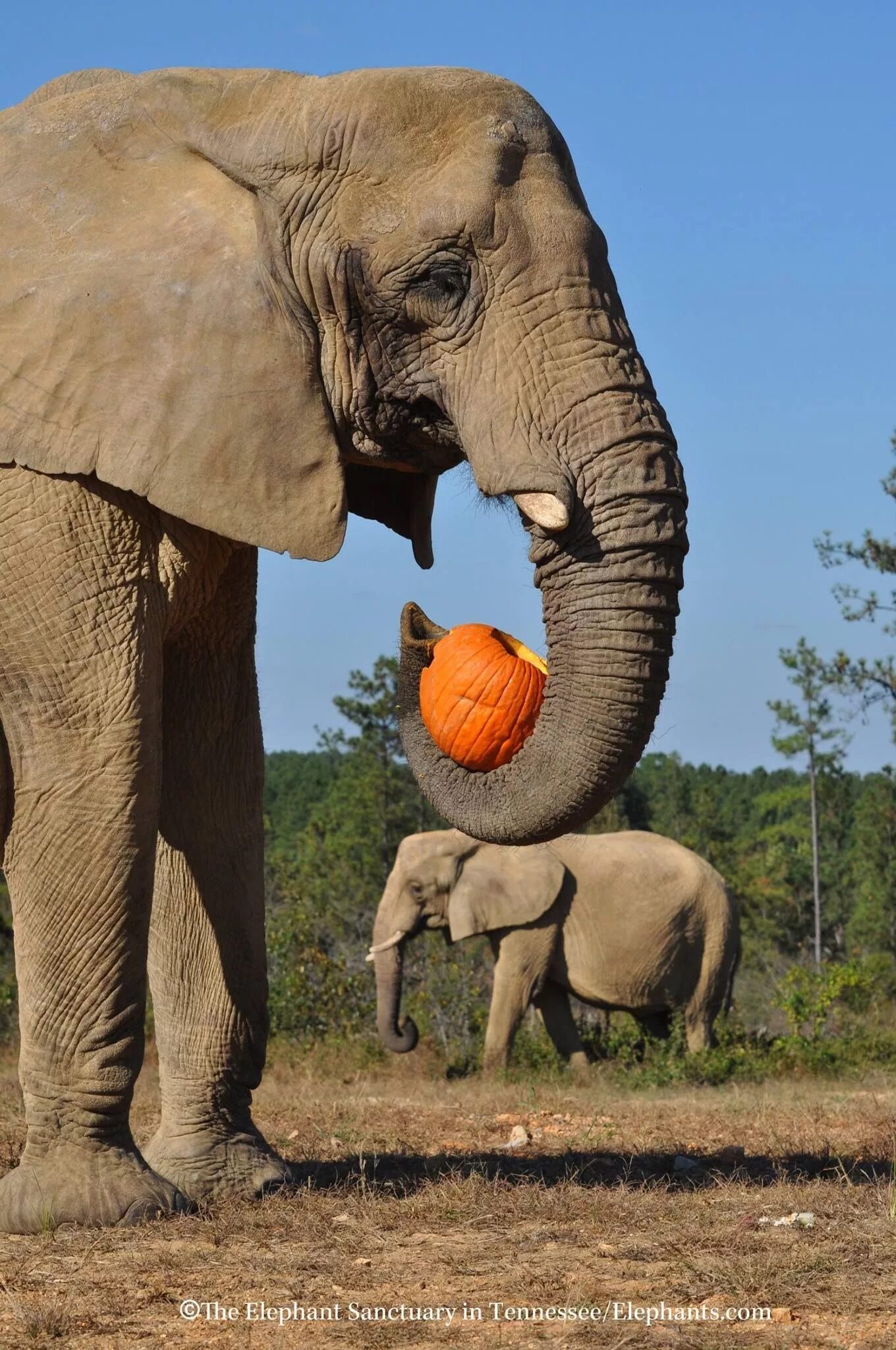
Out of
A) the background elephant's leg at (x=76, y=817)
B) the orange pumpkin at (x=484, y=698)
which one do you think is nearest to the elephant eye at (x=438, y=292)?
the orange pumpkin at (x=484, y=698)

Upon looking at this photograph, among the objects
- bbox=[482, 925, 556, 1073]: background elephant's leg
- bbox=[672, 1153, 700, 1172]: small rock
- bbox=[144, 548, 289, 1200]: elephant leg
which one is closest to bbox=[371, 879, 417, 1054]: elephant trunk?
bbox=[482, 925, 556, 1073]: background elephant's leg

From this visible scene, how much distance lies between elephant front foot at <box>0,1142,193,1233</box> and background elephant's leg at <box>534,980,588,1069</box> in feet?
32.5

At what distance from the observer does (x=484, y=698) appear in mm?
5352

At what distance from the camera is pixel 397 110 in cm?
542

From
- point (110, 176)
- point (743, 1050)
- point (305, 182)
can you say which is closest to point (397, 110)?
point (305, 182)

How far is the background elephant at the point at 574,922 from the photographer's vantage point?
15.1 m

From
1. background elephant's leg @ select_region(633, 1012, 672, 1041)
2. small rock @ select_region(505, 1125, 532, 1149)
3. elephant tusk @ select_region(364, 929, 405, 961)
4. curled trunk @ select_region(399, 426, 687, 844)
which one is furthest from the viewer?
background elephant's leg @ select_region(633, 1012, 672, 1041)

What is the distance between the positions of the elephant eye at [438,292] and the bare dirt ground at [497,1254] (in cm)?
264

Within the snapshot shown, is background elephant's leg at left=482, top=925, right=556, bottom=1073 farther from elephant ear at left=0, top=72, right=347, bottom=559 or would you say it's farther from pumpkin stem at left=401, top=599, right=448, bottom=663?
elephant ear at left=0, top=72, right=347, bottom=559

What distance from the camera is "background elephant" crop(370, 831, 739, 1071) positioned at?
49.5ft

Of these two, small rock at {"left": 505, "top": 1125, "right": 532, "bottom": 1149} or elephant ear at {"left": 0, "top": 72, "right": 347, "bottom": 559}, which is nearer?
elephant ear at {"left": 0, "top": 72, "right": 347, "bottom": 559}

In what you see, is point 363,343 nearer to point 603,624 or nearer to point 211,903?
point 603,624

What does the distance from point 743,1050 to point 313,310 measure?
9646 millimetres

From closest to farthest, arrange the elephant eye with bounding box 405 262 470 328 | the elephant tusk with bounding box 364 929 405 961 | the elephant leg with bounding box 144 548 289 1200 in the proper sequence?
the elephant eye with bounding box 405 262 470 328
the elephant leg with bounding box 144 548 289 1200
the elephant tusk with bounding box 364 929 405 961
